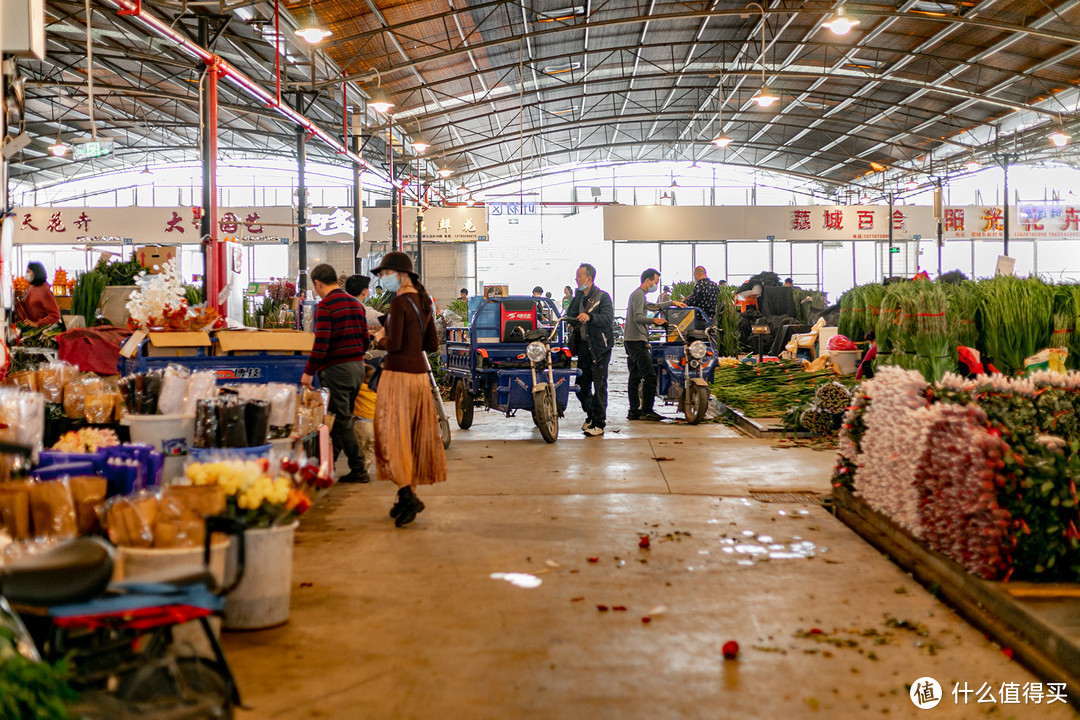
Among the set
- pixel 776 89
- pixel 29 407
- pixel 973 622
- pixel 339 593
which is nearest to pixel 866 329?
pixel 973 622

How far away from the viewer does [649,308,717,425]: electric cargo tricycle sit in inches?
390

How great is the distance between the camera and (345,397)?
6340 mm

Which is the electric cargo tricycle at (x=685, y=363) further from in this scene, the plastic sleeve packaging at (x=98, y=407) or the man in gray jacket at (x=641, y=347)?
the plastic sleeve packaging at (x=98, y=407)

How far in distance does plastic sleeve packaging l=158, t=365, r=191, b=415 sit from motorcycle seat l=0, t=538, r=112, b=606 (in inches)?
101

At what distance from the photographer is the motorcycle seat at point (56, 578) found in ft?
6.57

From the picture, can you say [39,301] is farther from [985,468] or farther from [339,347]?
[985,468]

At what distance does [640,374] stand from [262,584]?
697cm

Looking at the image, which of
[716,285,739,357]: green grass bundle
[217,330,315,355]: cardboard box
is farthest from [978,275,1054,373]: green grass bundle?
[716,285,739,357]: green grass bundle

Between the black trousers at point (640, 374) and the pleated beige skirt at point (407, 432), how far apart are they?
4663 millimetres

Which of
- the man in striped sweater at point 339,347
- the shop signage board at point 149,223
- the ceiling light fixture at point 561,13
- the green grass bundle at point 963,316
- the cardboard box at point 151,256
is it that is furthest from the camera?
the shop signage board at point 149,223

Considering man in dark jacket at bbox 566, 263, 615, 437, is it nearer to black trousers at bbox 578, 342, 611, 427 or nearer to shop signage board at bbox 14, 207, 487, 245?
black trousers at bbox 578, 342, 611, 427

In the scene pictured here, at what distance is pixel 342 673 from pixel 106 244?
24.4 m

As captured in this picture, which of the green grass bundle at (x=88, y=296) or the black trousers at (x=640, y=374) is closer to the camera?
the green grass bundle at (x=88, y=296)

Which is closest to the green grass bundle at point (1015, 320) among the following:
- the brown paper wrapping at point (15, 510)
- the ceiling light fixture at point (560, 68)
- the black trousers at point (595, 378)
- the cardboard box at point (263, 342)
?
the black trousers at point (595, 378)
